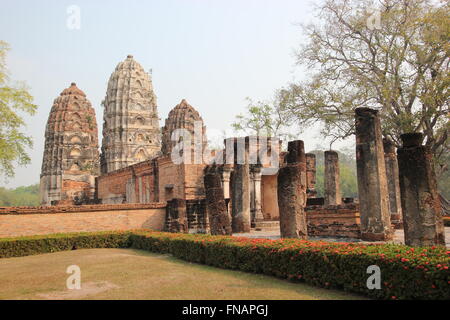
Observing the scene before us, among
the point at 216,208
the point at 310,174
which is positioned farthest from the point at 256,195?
the point at 216,208

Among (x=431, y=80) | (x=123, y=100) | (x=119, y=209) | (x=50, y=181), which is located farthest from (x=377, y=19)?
(x=50, y=181)

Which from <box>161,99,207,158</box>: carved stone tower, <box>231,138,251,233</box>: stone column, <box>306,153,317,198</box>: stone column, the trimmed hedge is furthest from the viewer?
<box>161,99,207,158</box>: carved stone tower

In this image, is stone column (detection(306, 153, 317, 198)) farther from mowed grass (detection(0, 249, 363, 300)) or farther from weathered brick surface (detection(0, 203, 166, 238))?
mowed grass (detection(0, 249, 363, 300))

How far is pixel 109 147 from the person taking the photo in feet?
143

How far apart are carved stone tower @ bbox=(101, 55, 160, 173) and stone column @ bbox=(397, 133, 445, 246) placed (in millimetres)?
36574

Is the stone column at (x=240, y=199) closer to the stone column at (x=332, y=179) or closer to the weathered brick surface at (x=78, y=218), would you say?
the stone column at (x=332, y=179)

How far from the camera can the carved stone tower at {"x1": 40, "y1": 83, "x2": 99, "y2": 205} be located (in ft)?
130

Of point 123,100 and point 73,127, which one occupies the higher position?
point 123,100

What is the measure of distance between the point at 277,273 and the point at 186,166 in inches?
574

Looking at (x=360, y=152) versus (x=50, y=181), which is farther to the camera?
(x=50, y=181)

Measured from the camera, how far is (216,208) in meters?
12.8

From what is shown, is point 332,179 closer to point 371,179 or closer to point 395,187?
point 395,187

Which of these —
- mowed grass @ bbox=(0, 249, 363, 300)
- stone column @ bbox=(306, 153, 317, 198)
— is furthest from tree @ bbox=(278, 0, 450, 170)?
mowed grass @ bbox=(0, 249, 363, 300)
